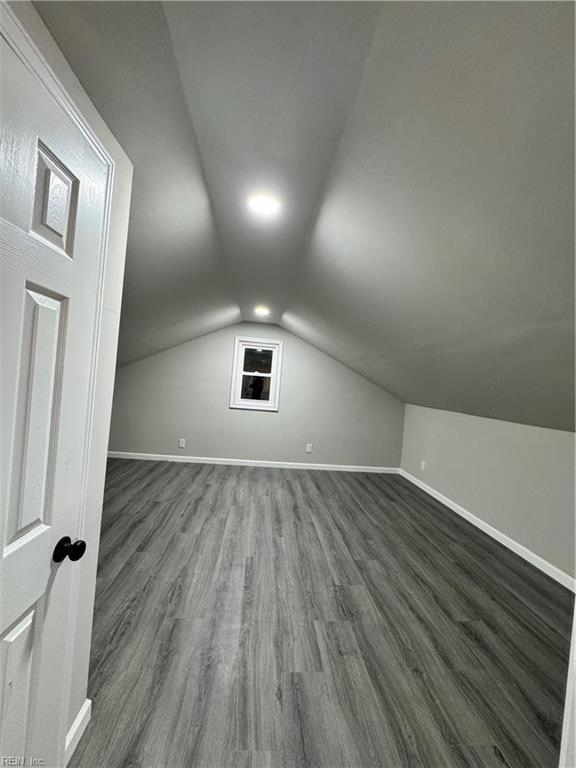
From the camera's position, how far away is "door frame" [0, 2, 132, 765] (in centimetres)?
99

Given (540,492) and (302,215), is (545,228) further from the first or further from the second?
(540,492)

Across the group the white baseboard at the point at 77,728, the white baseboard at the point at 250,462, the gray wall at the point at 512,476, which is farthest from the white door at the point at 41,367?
the white baseboard at the point at 250,462

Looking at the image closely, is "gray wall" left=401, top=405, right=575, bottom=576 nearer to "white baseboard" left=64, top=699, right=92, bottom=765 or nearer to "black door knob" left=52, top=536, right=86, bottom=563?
"white baseboard" left=64, top=699, right=92, bottom=765

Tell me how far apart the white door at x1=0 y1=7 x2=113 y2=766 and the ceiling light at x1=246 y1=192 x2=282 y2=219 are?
0.98 m

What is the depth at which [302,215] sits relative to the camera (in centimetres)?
218

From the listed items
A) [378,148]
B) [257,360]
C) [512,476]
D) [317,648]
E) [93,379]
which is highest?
[378,148]

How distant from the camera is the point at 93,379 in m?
1.15

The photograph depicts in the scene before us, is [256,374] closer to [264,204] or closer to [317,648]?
[264,204]

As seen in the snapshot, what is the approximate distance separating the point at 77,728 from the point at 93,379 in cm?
120

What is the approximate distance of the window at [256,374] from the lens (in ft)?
19.3

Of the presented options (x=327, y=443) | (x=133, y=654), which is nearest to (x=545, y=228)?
(x=133, y=654)

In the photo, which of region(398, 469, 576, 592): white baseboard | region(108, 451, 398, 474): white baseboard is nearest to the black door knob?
region(398, 469, 576, 592): white baseboard

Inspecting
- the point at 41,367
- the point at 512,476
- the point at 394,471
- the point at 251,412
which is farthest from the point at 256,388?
the point at 41,367

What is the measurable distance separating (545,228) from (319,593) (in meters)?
2.23
